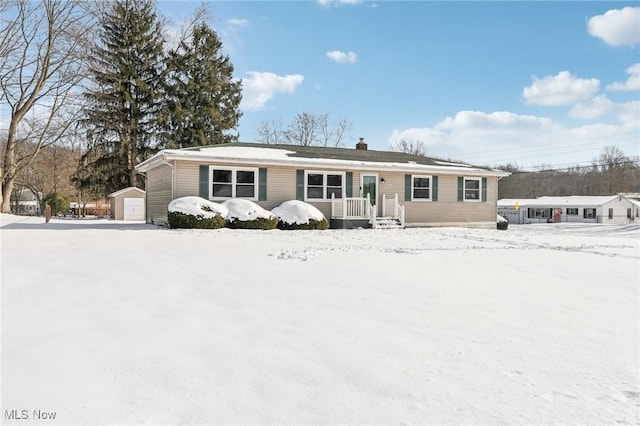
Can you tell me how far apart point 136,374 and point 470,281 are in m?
A: 4.57

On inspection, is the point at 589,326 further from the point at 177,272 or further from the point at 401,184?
the point at 401,184

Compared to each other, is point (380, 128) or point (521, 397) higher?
point (380, 128)

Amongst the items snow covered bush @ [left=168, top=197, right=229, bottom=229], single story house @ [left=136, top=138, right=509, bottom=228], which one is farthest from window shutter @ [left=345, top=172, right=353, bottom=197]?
snow covered bush @ [left=168, top=197, right=229, bottom=229]

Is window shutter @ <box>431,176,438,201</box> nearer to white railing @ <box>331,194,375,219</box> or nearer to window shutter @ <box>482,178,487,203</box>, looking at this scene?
window shutter @ <box>482,178,487,203</box>

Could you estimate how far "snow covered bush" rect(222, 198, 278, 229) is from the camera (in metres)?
13.9

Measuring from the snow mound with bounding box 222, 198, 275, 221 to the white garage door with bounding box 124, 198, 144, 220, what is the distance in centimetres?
1313

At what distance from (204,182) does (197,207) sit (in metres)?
1.76

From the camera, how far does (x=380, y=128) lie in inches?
1292

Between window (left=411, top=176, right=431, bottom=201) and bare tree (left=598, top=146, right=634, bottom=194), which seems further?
bare tree (left=598, top=146, right=634, bottom=194)

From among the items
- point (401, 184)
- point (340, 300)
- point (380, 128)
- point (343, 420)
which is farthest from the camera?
point (380, 128)

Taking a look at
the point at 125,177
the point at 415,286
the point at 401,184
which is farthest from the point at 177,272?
the point at 125,177

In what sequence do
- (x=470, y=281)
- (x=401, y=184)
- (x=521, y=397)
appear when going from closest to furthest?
(x=521, y=397) < (x=470, y=281) < (x=401, y=184)

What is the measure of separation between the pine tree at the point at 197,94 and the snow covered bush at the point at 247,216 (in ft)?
55.0

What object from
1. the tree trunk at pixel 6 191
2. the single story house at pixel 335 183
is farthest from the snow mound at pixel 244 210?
the tree trunk at pixel 6 191
